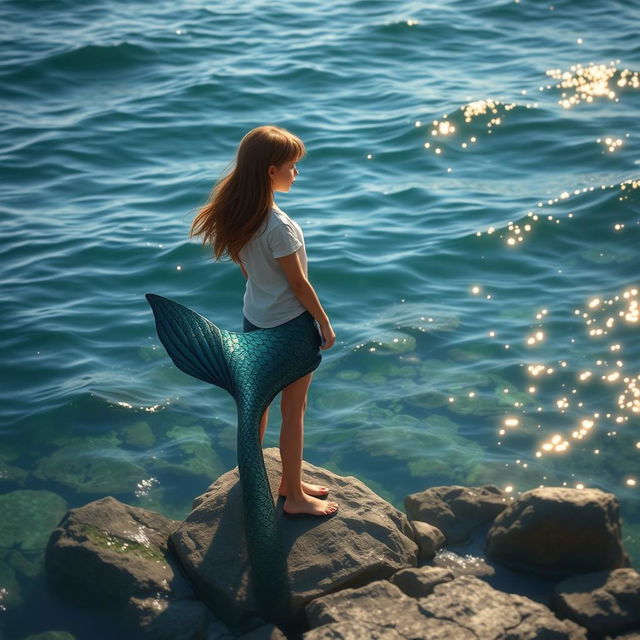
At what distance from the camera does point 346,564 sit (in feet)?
15.6

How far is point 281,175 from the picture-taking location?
4.51 metres

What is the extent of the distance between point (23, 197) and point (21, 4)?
705 centimetres

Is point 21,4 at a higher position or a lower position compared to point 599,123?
higher

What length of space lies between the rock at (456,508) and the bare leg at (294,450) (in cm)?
77

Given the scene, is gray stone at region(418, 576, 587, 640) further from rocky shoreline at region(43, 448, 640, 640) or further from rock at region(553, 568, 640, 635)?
rock at region(553, 568, 640, 635)

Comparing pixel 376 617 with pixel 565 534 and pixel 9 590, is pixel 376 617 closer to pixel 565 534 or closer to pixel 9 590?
pixel 565 534

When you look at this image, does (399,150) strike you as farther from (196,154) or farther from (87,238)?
(87,238)

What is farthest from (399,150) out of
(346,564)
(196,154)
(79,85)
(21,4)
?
(21,4)

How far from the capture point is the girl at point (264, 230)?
4.45 m

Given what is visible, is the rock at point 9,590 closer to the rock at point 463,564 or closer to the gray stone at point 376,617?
the gray stone at point 376,617

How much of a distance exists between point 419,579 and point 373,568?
→ 0.78ft

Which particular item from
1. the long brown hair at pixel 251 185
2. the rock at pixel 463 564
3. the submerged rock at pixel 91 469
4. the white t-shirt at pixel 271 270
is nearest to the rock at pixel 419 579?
the rock at pixel 463 564

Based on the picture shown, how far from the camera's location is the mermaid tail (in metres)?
4.61

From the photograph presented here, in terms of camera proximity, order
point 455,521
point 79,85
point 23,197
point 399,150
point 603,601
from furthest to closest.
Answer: point 79,85, point 399,150, point 23,197, point 455,521, point 603,601
